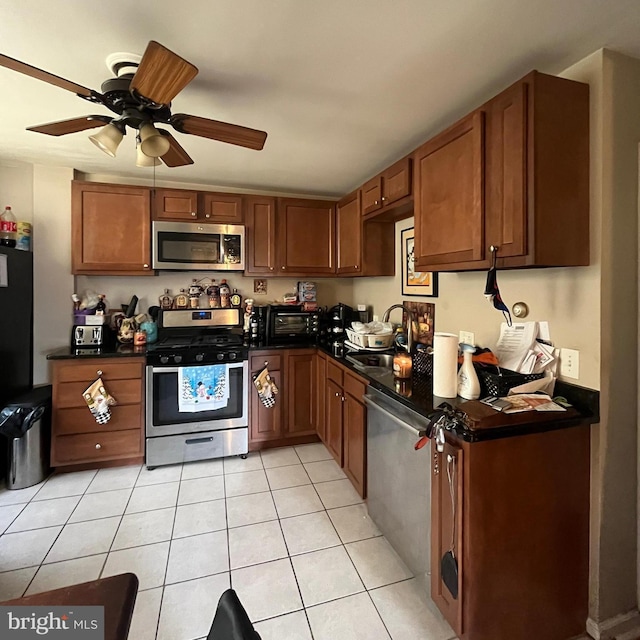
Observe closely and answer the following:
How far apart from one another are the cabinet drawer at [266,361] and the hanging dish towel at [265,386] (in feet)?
0.15

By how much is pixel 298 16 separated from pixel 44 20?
93 centimetres

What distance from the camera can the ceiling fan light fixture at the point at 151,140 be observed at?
1611 millimetres

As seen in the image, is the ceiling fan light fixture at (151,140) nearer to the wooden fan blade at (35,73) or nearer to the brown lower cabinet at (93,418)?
the wooden fan blade at (35,73)

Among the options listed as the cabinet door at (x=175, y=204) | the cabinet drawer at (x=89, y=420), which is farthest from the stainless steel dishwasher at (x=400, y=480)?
the cabinet door at (x=175, y=204)

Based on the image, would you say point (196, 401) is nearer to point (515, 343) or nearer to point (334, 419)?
point (334, 419)

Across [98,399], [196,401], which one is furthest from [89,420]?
[196,401]

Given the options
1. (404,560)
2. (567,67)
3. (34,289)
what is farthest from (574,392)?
(34,289)

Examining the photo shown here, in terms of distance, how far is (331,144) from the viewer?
2.39 meters

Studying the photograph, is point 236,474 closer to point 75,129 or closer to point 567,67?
point 75,129

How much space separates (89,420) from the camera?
2.64 m

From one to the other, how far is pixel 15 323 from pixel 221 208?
5.78ft

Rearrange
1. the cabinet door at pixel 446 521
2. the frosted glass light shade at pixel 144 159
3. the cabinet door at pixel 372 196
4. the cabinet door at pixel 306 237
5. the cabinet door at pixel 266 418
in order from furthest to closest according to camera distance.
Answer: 1. the cabinet door at pixel 306 237
2. the cabinet door at pixel 266 418
3. the cabinet door at pixel 372 196
4. the frosted glass light shade at pixel 144 159
5. the cabinet door at pixel 446 521

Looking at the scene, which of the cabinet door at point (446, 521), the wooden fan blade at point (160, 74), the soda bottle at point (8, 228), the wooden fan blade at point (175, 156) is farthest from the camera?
the soda bottle at point (8, 228)

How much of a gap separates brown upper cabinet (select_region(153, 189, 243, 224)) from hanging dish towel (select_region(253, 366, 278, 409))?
53.4 inches
